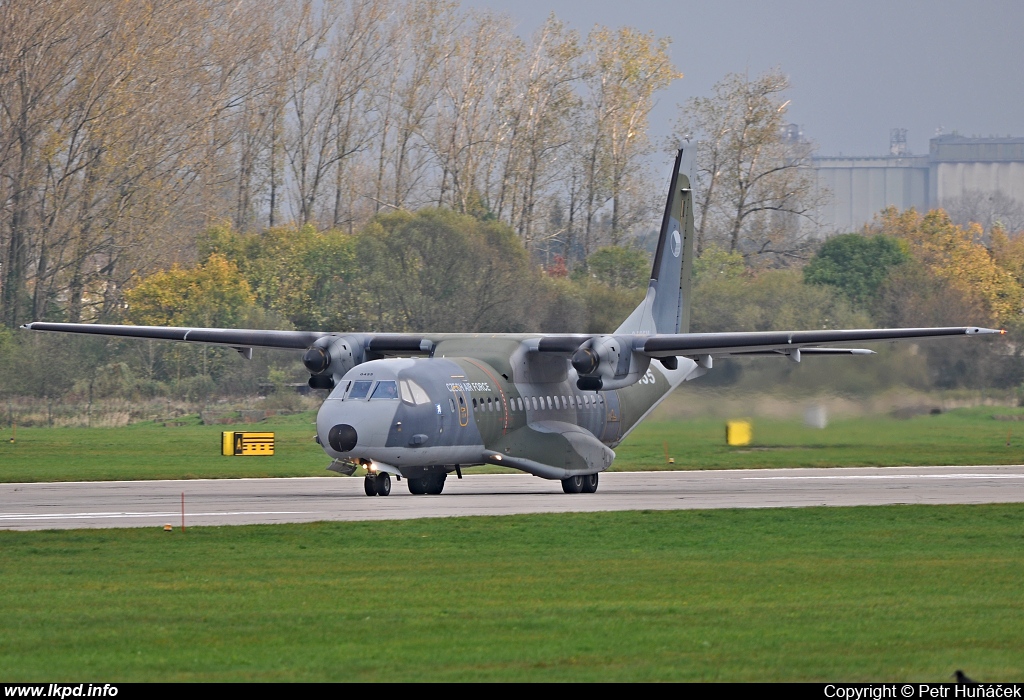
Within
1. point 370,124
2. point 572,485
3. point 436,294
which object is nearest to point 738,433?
point 572,485

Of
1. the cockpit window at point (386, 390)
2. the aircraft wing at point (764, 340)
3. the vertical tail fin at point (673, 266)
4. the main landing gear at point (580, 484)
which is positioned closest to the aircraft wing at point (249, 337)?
the main landing gear at point (580, 484)

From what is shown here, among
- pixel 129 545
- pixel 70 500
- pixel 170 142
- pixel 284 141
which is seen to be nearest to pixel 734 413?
pixel 70 500

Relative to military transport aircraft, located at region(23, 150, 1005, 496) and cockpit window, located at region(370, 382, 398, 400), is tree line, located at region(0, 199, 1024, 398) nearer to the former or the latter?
military transport aircraft, located at region(23, 150, 1005, 496)

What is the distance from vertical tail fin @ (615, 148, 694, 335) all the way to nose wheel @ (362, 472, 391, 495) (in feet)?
29.5

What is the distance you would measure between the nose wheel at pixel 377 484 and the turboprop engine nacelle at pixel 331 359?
3347 millimetres

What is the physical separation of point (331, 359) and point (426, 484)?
3.51 meters

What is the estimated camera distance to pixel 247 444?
40.3 meters

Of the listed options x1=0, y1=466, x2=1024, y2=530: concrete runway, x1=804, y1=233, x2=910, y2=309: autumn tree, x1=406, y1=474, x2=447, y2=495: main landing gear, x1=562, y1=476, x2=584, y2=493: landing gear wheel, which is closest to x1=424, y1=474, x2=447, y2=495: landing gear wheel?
x1=406, y1=474, x2=447, y2=495: main landing gear

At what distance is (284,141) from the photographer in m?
78.6

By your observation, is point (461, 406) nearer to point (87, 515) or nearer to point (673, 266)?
point (87, 515)

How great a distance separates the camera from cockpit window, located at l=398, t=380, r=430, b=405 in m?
26.0

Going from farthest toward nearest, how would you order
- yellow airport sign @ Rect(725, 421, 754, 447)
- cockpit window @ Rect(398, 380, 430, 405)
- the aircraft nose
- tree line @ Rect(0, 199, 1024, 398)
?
tree line @ Rect(0, 199, 1024, 398)
yellow airport sign @ Rect(725, 421, 754, 447)
cockpit window @ Rect(398, 380, 430, 405)
the aircraft nose

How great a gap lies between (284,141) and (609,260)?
21863 mm

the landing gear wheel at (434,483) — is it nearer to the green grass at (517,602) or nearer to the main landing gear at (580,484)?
the main landing gear at (580,484)
